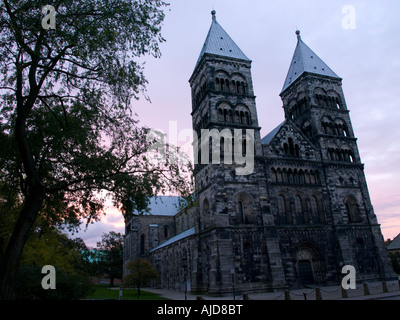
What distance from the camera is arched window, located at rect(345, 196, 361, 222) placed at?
113 feet

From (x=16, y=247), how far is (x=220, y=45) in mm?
34201

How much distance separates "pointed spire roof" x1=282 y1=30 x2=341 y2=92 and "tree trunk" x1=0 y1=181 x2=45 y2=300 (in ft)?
123

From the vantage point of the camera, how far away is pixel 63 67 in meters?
13.6

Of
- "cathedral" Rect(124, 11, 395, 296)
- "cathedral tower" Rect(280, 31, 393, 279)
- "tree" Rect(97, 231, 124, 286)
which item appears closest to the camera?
"cathedral" Rect(124, 11, 395, 296)

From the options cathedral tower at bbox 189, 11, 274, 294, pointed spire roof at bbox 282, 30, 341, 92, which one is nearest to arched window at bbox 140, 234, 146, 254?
cathedral tower at bbox 189, 11, 274, 294

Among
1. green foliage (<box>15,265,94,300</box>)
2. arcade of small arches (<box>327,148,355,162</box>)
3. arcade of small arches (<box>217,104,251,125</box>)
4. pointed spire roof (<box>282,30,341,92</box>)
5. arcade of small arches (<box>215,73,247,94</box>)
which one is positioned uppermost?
pointed spire roof (<box>282,30,341,92</box>)

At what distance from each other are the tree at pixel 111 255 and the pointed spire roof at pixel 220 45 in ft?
158

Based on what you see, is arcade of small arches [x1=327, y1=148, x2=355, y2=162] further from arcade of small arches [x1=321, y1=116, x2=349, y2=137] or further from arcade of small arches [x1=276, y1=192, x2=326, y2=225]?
arcade of small arches [x1=276, y1=192, x2=326, y2=225]

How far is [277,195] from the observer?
105 feet

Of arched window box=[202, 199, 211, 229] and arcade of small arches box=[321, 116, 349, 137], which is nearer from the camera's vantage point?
arched window box=[202, 199, 211, 229]

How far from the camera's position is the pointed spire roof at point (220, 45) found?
1475 inches

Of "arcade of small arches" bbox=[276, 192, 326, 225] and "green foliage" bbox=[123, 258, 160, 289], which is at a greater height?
"arcade of small arches" bbox=[276, 192, 326, 225]

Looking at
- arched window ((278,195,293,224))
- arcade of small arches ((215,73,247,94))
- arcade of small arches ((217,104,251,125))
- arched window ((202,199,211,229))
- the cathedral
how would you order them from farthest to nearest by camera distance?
arcade of small arches ((215,73,247,94)), arcade of small arches ((217,104,251,125)), arched window ((278,195,293,224)), arched window ((202,199,211,229)), the cathedral

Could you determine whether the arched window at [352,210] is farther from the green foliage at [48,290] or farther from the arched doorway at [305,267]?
the green foliage at [48,290]
